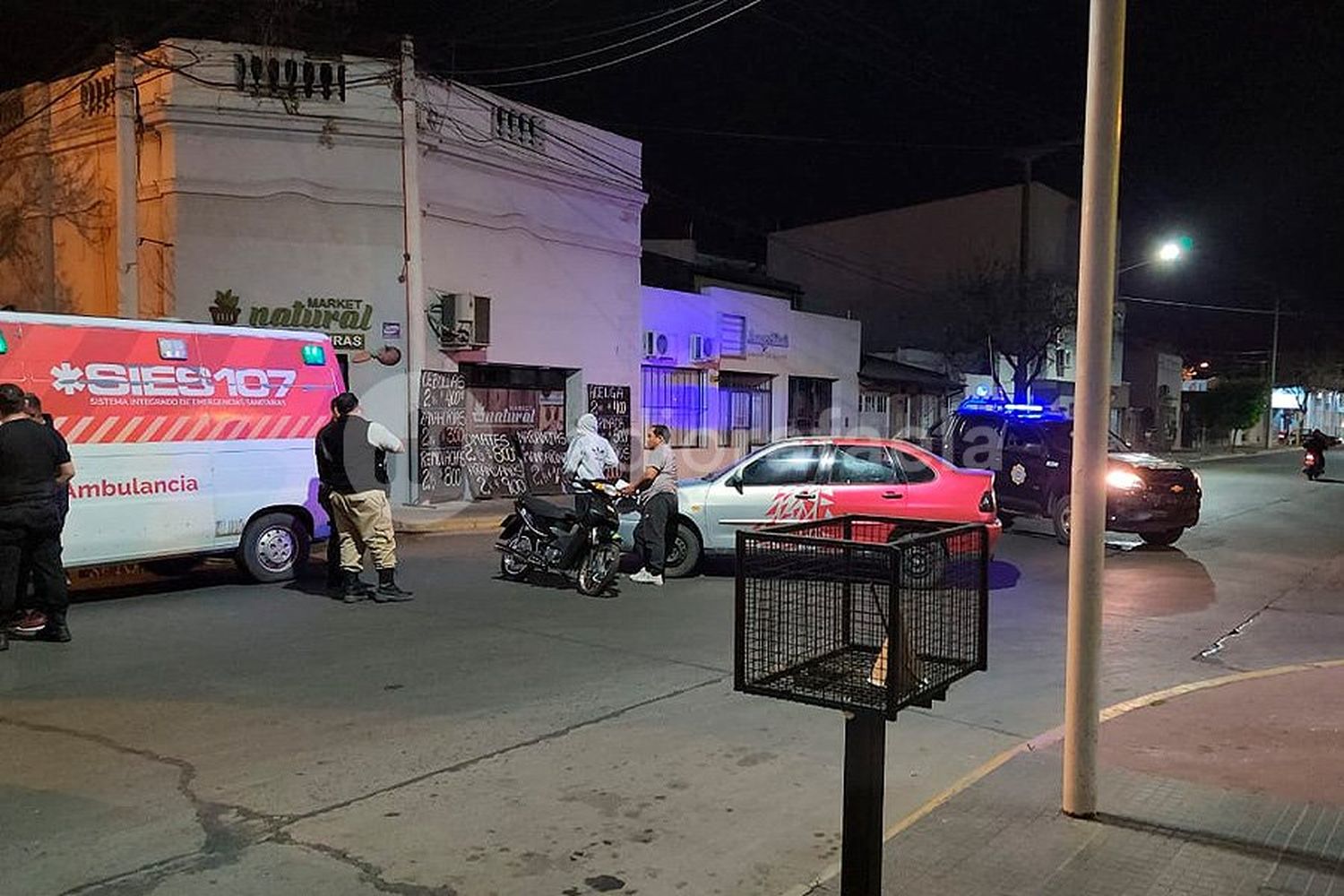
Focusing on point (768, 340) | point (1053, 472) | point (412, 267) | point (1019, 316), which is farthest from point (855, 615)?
point (1019, 316)

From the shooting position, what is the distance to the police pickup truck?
45.4ft

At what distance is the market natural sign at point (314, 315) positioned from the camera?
631 inches

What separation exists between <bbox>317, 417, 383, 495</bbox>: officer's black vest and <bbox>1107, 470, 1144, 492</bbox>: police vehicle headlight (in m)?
9.73

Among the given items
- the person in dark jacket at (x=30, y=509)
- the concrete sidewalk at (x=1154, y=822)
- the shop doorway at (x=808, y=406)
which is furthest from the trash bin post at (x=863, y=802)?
the shop doorway at (x=808, y=406)

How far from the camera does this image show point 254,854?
4145mm

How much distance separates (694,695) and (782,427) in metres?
A: 20.3

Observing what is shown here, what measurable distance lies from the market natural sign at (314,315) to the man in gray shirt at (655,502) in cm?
786

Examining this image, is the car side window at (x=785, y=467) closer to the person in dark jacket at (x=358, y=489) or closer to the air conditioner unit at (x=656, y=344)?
the person in dark jacket at (x=358, y=489)

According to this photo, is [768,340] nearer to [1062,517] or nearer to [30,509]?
[1062,517]

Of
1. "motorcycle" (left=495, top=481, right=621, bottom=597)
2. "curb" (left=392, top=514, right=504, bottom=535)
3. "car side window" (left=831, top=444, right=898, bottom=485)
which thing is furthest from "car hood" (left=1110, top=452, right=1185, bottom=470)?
"curb" (left=392, top=514, right=504, bottom=535)

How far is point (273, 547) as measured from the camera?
418 inches

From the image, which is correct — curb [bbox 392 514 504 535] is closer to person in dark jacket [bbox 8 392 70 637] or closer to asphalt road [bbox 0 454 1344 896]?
asphalt road [bbox 0 454 1344 896]

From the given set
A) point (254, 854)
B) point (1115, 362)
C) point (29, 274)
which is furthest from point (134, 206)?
point (1115, 362)

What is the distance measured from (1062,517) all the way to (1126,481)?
3.69 ft
